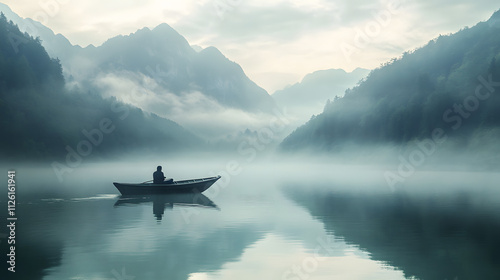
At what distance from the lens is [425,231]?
127ft

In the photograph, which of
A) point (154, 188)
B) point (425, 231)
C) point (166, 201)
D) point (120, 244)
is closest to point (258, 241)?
point (120, 244)

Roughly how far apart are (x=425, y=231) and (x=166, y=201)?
3750 centimetres

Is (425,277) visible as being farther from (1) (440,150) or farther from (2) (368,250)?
Answer: (1) (440,150)

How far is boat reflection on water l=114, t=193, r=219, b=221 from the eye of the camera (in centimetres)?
6078

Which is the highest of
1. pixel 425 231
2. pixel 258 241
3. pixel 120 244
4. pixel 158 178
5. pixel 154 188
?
pixel 158 178

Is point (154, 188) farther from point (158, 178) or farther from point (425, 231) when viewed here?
point (425, 231)

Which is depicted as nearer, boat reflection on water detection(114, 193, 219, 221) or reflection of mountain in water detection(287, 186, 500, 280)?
reflection of mountain in water detection(287, 186, 500, 280)

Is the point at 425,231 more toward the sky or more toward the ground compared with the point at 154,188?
more toward the ground

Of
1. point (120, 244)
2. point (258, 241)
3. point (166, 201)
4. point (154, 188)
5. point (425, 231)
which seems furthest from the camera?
point (154, 188)

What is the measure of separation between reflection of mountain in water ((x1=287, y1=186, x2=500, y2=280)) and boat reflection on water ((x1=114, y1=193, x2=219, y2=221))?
1293cm

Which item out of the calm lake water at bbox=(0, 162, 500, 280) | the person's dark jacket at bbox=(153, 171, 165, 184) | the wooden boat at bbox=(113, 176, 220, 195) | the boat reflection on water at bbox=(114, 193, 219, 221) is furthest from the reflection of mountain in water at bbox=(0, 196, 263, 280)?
the person's dark jacket at bbox=(153, 171, 165, 184)

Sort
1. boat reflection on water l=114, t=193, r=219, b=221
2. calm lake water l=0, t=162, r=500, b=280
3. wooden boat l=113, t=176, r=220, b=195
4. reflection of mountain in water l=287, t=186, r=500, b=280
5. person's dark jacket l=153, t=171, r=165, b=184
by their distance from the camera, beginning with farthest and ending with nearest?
1. person's dark jacket l=153, t=171, r=165, b=184
2. wooden boat l=113, t=176, r=220, b=195
3. boat reflection on water l=114, t=193, r=219, b=221
4. reflection of mountain in water l=287, t=186, r=500, b=280
5. calm lake water l=0, t=162, r=500, b=280

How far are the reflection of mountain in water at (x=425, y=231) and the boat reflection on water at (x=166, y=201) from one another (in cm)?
1293

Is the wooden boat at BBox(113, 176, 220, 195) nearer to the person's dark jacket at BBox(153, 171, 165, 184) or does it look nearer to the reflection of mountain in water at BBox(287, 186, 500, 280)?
the person's dark jacket at BBox(153, 171, 165, 184)
